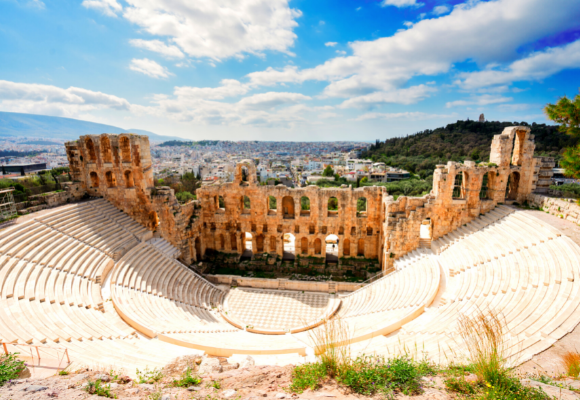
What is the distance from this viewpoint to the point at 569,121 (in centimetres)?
1692

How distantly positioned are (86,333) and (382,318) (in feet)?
46.7

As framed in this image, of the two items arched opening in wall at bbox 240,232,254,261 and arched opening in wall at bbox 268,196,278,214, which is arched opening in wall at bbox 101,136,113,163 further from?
arched opening in wall at bbox 268,196,278,214

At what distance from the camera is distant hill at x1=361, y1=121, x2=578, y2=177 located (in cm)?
5658

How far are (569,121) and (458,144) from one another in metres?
70.6

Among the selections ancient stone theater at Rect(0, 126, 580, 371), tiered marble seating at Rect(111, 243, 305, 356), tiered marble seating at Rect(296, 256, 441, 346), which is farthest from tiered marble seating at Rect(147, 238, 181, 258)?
tiered marble seating at Rect(296, 256, 441, 346)

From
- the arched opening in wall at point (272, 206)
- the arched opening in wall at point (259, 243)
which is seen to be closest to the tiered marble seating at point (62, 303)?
the arched opening in wall at point (259, 243)

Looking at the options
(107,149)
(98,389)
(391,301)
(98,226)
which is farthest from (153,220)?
(391,301)

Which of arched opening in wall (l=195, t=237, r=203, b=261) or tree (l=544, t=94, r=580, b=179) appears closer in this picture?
tree (l=544, t=94, r=580, b=179)

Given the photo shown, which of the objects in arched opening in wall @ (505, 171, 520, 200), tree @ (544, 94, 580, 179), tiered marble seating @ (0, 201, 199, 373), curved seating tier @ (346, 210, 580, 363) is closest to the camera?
curved seating tier @ (346, 210, 580, 363)

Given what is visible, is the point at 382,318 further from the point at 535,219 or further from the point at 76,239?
the point at 76,239

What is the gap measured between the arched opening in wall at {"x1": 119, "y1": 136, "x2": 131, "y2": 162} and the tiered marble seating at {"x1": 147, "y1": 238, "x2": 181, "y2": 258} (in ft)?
24.7

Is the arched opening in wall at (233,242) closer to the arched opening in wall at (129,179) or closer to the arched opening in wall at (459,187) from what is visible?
the arched opening in wall at (129,179)

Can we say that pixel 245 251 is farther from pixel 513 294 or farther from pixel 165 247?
pixel 513 294

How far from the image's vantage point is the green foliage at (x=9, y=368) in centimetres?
671
